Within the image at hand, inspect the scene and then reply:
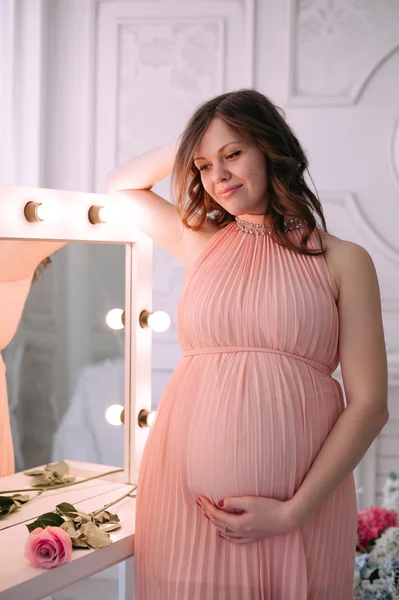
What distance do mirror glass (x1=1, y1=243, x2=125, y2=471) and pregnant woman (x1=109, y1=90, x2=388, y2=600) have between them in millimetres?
250

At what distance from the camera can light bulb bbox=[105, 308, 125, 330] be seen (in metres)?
1.55

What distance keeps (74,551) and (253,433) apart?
1.23ft

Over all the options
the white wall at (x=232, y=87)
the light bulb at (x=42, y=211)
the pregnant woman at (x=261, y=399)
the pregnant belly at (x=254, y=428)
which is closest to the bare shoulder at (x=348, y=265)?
the pregnant woman at (x=261, y=399)

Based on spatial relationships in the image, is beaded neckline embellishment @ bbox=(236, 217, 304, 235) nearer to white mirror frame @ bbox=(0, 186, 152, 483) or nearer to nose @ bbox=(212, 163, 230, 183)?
nose @ bbox=(212, 163, 230, 183)

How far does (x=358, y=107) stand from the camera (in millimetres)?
2285

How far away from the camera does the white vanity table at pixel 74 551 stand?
1166 mm

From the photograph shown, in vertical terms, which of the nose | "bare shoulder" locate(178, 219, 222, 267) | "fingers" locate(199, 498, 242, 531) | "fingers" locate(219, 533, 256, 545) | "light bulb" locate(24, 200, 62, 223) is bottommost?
"fingers" locate(219, 533, 256, 545)

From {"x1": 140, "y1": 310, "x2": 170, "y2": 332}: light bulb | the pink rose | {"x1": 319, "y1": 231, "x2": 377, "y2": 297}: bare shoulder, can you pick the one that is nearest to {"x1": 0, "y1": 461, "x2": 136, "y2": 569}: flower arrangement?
the pink rose

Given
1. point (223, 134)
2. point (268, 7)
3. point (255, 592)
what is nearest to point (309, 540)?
point (255, 592)

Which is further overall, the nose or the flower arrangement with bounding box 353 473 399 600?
the flower arrangement with bounding box 353 473 399 600

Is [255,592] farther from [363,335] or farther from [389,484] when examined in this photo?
[389,484]

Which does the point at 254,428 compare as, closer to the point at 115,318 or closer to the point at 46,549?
the point at 46,549

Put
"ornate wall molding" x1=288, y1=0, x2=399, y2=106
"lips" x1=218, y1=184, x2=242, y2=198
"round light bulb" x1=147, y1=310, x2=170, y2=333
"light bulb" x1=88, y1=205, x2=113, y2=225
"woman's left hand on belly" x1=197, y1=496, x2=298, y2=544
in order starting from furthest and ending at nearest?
"ornate wall molding" x1=288, y1=0, x2=399, y2=106 < "round light bulb" x1=147, y1=310, x2=170, y2=333 < "light bulb" x1=88, y1=205, x2=113, y2=225 < "lips" x1=218, y1=184, x2=242, y2=198 < "woman's left hand on belly" x1=197, y1=496, x2=298, y2=544

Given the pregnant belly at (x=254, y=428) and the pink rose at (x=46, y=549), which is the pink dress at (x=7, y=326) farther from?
the pregnant belly at (x=254, y=428)
